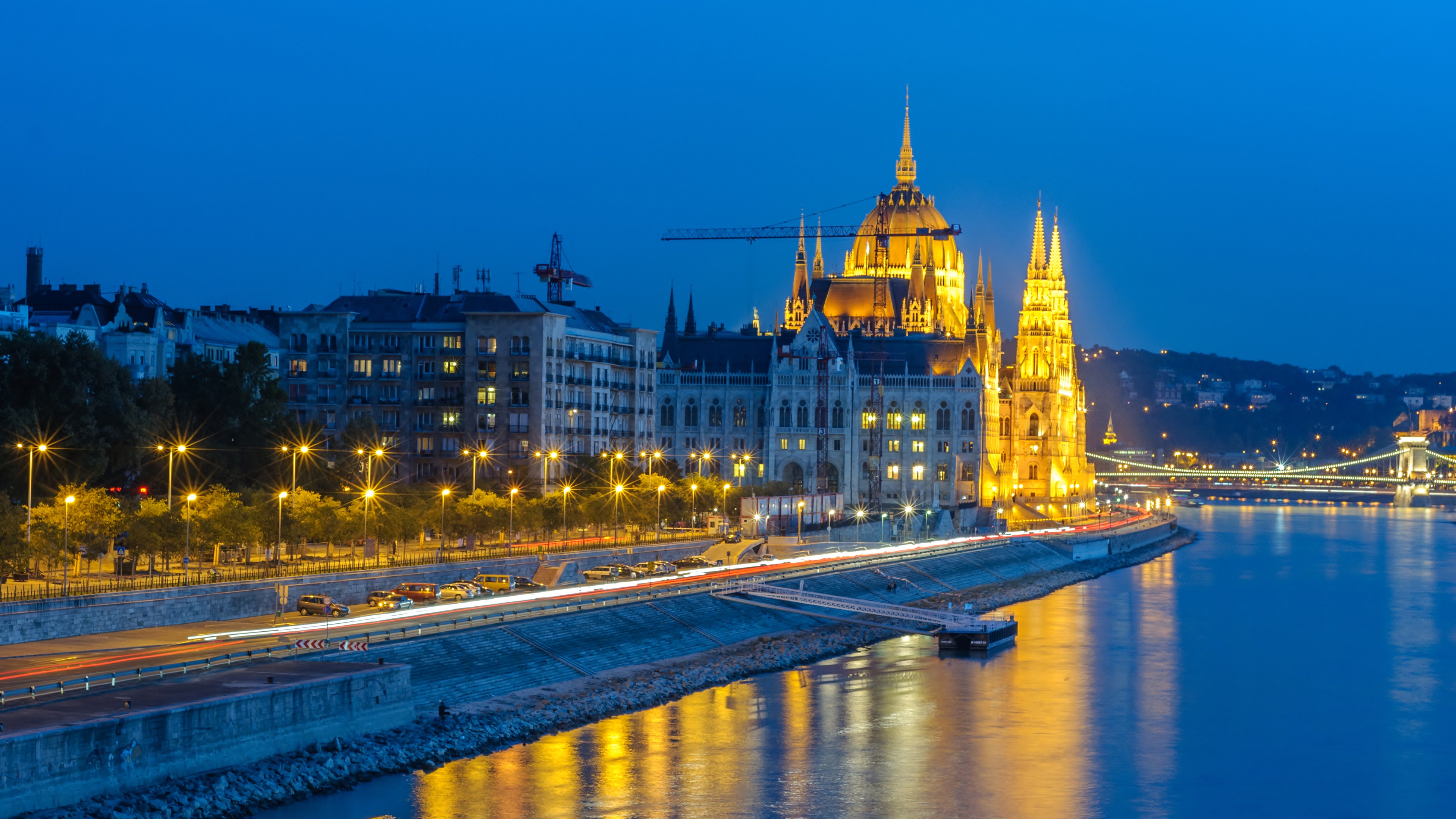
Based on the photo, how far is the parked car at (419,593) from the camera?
2473 inches

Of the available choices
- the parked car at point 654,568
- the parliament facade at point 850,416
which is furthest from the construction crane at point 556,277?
the parked car at point 654,568

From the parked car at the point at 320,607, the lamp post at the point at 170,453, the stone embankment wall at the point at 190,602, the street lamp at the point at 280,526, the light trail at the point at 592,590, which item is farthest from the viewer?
the street lamp at the point at 280,526

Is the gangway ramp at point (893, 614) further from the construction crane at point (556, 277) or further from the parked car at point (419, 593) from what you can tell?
the construction crane at point (556, 277)

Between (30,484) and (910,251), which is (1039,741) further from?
(910,251)

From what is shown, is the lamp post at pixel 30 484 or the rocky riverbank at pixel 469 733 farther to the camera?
the lamp post at pixel 30 484

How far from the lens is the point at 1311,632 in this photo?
84.0 meters

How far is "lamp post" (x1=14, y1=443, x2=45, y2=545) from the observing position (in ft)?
185

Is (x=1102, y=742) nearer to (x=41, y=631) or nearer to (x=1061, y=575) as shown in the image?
(x=41, y=631)

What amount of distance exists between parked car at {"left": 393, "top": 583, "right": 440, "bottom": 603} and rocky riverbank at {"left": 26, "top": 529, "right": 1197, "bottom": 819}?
8.04 meters

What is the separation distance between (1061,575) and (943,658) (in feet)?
147

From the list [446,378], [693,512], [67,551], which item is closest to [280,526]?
[67,551]

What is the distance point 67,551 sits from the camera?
58.4 meters

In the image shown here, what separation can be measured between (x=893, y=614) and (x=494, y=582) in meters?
19.0

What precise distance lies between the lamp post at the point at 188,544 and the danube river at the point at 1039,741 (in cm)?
1664
